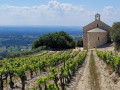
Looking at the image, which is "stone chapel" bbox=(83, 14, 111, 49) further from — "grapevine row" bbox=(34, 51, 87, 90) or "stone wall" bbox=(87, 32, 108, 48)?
"grapevine row" bbox=(34, 51, 87, 90)

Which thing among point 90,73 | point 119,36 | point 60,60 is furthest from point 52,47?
point 90,73

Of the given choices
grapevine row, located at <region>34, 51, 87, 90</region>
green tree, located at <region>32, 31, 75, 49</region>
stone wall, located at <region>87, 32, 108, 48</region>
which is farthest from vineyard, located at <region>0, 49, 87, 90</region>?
green tree, located at <region>32, 31, 75, 49</region>

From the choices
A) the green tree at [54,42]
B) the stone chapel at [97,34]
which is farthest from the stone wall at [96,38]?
the green tree at [54,42]

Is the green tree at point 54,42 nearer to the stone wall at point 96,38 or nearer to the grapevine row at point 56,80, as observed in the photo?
the stone wall at point 96,38

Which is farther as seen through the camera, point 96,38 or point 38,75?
point 96,38

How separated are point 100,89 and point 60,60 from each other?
13.7 m

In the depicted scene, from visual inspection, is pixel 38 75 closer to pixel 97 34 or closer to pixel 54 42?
pixel 97 34

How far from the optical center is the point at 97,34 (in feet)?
163

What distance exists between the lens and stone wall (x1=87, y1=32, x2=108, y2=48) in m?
49.9

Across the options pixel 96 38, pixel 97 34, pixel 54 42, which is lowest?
pixel 54 42

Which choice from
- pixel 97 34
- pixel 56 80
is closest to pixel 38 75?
pixel 56 80

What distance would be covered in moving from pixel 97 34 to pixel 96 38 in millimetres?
1238

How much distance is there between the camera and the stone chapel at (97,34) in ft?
164

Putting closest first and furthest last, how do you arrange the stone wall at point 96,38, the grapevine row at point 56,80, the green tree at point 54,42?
the grapevine row at point 56,80, the stone wall at point 96,38, the green tree at point 54,42
